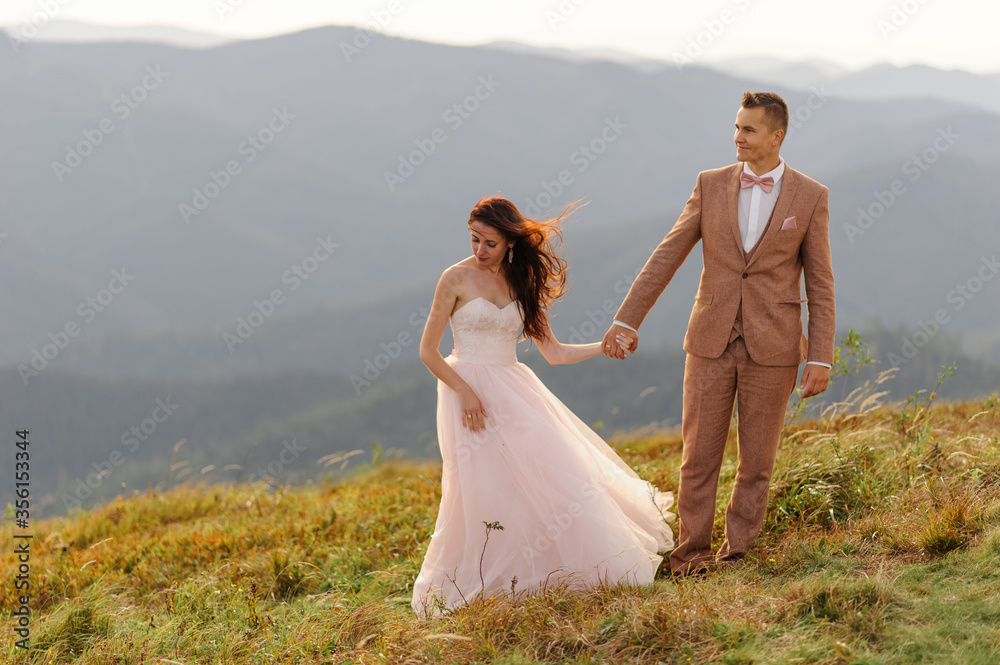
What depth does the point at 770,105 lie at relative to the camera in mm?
3473

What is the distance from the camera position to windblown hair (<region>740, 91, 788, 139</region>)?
3.47m

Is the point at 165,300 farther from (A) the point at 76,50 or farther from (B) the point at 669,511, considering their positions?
(B) the point at 669,511

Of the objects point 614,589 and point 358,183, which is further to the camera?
point 358,183

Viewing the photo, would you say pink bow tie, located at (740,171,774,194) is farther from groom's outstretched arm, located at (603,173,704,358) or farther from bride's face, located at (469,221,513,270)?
bride's face, located at (469,221,513,270)

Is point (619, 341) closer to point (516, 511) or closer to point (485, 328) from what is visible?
point (485, 328)

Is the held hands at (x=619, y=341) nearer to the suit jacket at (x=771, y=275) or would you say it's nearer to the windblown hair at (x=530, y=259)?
the suit jacket at (x=771, y=275)

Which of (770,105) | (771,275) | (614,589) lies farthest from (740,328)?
(614,589)

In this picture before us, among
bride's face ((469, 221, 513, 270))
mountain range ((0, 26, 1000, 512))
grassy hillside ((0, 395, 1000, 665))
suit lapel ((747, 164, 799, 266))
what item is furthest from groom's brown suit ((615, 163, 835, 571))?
mountain range ((0, 26, 1000, 512))

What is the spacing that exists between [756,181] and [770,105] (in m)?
0.37

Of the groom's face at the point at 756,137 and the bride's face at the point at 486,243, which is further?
the bride's face at the point at 486,243

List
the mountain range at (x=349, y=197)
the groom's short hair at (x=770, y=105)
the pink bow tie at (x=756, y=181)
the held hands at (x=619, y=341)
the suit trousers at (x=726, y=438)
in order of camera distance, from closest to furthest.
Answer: the groom's short hair at (x=770, y=105) < the pink bow tie at (x=756, y=181) < the suit trousers at (x=726, y=438) < the held hands at (x=619, y=341) < the mountain range at (x=349, y=197)

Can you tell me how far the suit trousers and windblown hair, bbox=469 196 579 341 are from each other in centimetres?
92

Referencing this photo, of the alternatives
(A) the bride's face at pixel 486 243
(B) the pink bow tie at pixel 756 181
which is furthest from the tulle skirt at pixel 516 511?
(B) the pink bow tie at pixel 756 181

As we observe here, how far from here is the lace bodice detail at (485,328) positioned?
3949 millimetres
